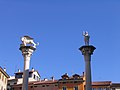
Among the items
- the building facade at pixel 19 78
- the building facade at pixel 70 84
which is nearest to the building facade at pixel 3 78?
the building facade at pixel 19 78

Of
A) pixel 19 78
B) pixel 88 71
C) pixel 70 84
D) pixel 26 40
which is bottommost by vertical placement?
pixel 88 71

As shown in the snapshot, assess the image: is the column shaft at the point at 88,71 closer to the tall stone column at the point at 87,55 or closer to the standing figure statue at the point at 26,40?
the tall stone column at the point at 87,55

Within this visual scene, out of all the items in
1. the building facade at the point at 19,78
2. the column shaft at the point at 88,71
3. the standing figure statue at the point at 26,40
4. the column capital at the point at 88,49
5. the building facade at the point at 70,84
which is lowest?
the column shaft at the point at 88,71

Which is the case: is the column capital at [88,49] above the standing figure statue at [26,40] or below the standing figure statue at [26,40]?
below

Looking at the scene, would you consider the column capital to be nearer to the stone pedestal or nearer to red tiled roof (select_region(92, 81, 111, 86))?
the stone pedestal

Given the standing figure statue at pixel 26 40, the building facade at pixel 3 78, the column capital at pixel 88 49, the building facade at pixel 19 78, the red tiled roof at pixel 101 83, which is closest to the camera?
the column capital at pixel 88 49

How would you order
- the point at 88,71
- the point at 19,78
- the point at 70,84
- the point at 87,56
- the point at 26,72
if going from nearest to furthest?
the point at 88,71 < the point at 87,56 < the point at 26,72 < the point at 70,84 < the point at 19,78

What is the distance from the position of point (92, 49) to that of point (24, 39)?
5938 millimetres

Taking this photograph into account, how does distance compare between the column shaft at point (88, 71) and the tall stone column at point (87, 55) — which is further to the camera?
the tall stone column at point (87, 55)

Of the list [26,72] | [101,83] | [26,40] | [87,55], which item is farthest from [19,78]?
[87,55]

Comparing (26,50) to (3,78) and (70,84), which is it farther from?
(3,78)

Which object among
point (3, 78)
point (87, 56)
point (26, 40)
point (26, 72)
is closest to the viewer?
point (87, 56)

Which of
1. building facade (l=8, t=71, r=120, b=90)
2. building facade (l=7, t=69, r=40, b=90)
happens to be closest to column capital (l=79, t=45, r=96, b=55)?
building facade (l=8, t=71, r=120, b=90)

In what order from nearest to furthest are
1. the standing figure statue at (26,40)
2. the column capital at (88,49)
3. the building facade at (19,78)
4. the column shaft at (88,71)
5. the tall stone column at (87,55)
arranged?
1. the column shaft at (88,71)
2. the tall stone column at (87,55)
3. the column capital at (88,49)
4. the standing figure statue at (26,40)
5. the building facade at (19,78)
